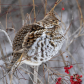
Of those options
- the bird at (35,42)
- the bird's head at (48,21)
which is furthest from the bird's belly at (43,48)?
the bird's head at (48,21)

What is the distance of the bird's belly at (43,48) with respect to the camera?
0.78 m

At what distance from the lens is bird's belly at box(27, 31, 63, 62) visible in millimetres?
775

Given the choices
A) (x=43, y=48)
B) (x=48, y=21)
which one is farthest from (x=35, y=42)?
(x=48, y=21)

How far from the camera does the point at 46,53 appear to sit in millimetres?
A: 806

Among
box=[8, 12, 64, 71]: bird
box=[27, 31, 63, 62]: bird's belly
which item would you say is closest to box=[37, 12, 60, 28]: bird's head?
box=[8, 12, 64, 71]: bird

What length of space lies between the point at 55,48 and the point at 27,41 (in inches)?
8.5

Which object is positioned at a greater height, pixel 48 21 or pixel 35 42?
pixel 48 21

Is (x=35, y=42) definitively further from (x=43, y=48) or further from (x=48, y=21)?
(x=48, y=21)

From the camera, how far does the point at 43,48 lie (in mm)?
786

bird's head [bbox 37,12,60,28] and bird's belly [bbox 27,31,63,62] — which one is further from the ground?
bird's head [bbox 37,12,60,28]

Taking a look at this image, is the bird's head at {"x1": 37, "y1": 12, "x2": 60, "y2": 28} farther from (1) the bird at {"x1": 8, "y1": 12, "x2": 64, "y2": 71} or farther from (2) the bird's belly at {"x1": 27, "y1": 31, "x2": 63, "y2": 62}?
(2) the bird's belly at {"x1": 27, "y1": 31, "x2": 63, "y2": 62}

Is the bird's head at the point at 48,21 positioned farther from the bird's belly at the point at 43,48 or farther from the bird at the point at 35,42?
the bird's belly at the point at 43,48

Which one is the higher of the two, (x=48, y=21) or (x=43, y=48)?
(x=48, y=21)

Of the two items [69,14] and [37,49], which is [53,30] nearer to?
[37,49]
